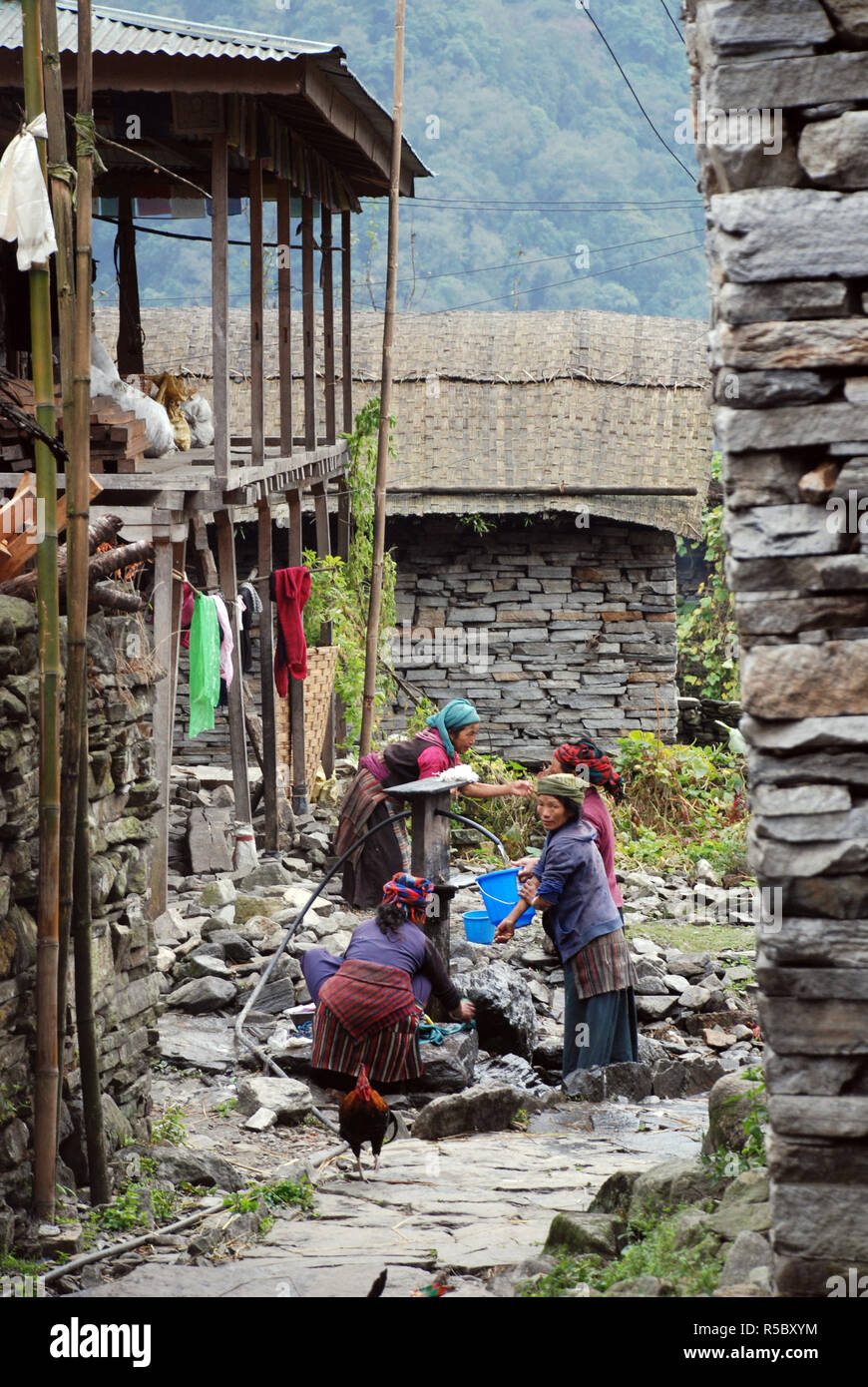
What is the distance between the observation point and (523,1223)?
4.96m

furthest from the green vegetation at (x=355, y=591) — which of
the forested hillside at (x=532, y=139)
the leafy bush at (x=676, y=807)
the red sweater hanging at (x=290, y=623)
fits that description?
the forested hillside at (x=532, y=139)

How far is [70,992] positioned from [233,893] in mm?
4715

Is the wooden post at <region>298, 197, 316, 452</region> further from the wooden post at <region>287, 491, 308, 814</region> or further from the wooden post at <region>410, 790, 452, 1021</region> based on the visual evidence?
the wooden post at <region>410, 790, 452, 1021</region>

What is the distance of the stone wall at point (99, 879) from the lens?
4840 millimetres

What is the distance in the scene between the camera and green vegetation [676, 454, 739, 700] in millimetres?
15977

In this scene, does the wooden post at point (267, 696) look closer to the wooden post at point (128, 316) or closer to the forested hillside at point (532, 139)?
the wooden post at point (128, 316)

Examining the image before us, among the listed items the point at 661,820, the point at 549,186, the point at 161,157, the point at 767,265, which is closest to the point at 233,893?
the point at 661,820

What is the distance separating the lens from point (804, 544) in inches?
121

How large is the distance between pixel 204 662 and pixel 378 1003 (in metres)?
4.19

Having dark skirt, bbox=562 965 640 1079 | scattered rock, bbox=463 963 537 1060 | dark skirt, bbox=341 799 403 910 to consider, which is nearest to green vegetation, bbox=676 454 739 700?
dark skirt, bbox=341 799 403 910

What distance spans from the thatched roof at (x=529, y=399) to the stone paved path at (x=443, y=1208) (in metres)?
8.42

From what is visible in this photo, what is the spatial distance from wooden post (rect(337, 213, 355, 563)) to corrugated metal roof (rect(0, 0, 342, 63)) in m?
4.35

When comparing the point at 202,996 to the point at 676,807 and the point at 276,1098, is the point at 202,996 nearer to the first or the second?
the point at 276,1098
